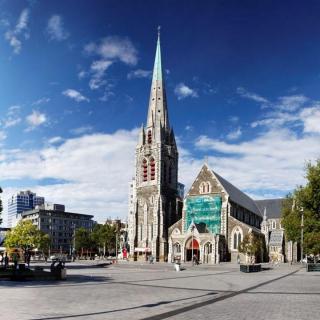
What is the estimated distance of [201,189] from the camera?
295 feet

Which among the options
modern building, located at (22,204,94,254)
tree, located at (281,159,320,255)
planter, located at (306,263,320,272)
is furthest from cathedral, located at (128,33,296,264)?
modern building, located at (22,204,94,254)

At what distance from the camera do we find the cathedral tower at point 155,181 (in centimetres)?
9144

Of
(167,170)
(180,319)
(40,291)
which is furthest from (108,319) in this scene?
(167,170)

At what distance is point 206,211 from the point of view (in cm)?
8781

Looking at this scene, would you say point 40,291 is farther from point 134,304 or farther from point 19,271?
point 19,271

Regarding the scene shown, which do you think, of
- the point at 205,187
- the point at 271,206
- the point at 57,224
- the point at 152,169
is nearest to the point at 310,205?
the point at 205,187

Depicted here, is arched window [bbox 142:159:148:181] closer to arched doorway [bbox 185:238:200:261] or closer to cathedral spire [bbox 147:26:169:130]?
cathedral spire [bbox 147:26:169:130]

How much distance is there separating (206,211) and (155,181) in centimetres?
1319

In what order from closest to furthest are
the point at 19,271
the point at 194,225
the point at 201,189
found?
the point at 19,271 → the point at 194,225 → the point at 201,189

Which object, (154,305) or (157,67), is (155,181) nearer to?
(157,67)

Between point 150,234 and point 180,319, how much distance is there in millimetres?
78831

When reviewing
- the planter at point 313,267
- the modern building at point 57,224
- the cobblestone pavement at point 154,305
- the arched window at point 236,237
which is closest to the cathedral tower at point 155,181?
the arched window at point 236,237

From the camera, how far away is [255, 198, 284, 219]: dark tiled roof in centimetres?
10812

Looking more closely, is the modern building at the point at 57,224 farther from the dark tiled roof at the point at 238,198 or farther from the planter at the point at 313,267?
the planter at the point at 313,267
